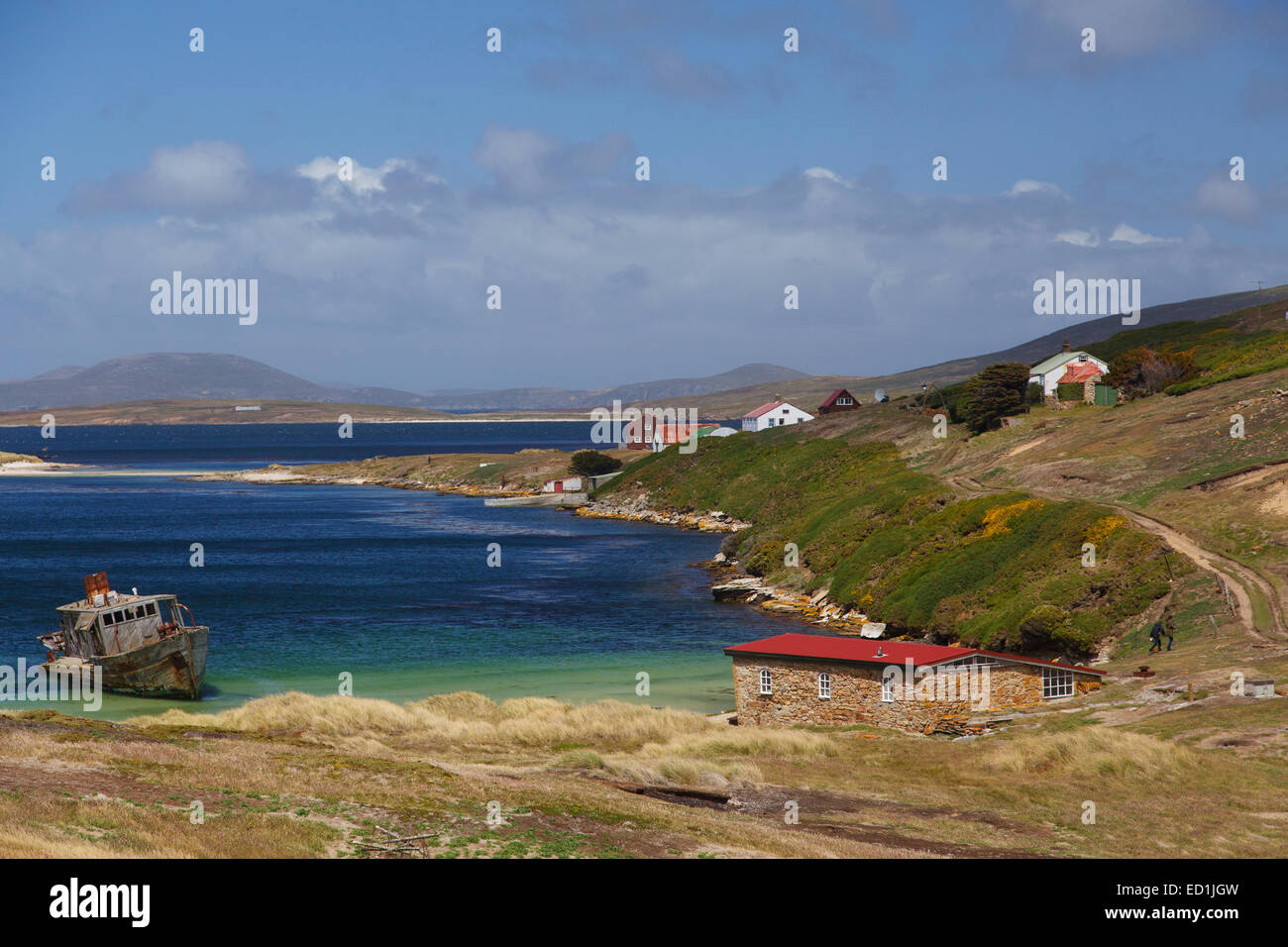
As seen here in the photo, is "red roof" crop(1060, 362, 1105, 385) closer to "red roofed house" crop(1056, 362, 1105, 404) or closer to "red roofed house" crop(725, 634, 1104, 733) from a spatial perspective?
"red roofed house" crop(1056, 362, 1105, 404)

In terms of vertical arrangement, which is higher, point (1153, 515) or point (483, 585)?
point (1153, 515)

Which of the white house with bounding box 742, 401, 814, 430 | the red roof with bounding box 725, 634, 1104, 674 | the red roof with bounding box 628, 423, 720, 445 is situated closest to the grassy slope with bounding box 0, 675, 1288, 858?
the red roof with bounding box 725, 634, 1104, 674

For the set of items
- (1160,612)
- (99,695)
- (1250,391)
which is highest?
(1250,391)

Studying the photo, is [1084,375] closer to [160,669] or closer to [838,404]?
[838,404]
